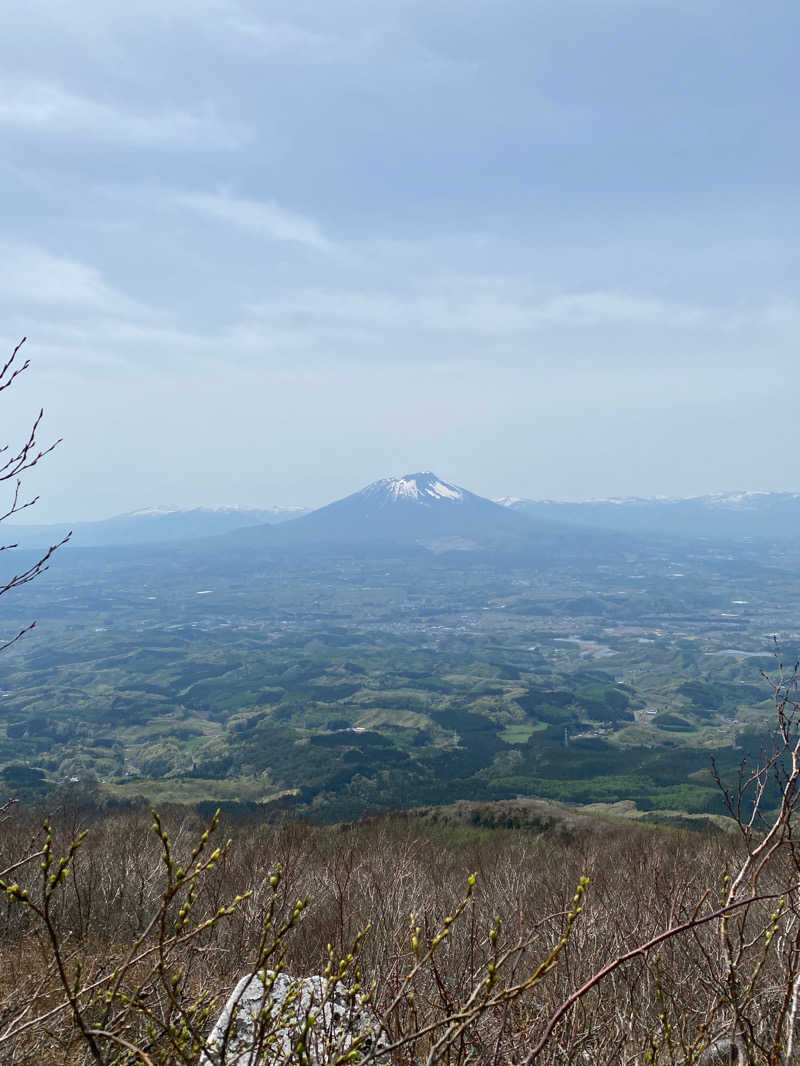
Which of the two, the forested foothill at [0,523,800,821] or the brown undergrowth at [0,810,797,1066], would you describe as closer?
the brown undergrowth at [0,810,797,1066]

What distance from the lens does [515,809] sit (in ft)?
144

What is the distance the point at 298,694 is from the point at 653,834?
125088 mm

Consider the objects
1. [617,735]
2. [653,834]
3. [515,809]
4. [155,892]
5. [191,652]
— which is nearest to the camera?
[155,892]

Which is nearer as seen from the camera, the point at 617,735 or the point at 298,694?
the point at 617,735

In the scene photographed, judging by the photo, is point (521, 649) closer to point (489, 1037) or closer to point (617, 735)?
point (617, 735)

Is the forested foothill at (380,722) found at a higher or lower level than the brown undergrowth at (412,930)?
lower

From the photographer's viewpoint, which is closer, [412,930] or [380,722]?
[412,930]

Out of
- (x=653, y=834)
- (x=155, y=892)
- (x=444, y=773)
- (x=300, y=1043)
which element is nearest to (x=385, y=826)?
(x=653, y=834)

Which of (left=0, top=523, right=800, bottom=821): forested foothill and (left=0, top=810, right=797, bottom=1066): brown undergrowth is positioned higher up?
(left=0, top=810, right=797, bottom=1066): brown undergrowth

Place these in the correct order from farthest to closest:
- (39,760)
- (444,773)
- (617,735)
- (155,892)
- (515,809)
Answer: (617,735), (39,760), (444,773), (515,809), (155,892)

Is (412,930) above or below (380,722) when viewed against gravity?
above

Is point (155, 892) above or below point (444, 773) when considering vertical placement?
above

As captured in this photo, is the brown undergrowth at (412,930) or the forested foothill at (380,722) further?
the forested foothill at (380,722)

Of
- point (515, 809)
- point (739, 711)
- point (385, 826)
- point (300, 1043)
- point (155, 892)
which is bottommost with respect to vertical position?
point (739, 711)
